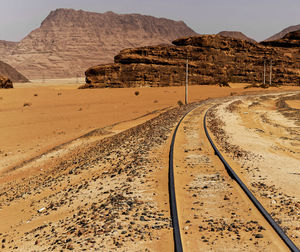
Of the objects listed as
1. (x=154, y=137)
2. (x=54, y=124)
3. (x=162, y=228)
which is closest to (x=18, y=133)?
(x=54, y=124)

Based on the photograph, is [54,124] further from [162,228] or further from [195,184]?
[162,228]

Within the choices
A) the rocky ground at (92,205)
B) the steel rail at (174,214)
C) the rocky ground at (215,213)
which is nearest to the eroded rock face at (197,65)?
the rocky ground at (92,205)

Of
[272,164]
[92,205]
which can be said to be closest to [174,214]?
[92,205]

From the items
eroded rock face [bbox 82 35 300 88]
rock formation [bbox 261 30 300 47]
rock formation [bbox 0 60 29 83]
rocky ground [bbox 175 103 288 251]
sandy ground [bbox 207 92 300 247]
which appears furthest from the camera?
rock formation [bbox 0 60 29 83]

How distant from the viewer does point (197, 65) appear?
224 ft

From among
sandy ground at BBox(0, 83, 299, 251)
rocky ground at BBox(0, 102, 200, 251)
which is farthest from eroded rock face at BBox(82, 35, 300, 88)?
rocky ground at BBox(0, 102, 200, 251)

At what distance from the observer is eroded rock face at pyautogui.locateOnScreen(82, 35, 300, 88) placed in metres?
64.6

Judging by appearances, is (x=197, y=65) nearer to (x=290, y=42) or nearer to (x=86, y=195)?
(x=290, y=42)

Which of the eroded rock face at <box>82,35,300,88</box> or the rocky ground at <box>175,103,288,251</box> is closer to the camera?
the rocky ground at <box>175,103,288,251</box>

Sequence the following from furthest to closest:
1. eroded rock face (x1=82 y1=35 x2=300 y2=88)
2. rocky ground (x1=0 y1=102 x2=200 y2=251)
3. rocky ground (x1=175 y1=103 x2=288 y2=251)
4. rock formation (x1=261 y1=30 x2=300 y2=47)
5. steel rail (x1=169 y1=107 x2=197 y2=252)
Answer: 1. rock formation (x1=261 y1=30 x2=300 y2=47)
2. eroded rock face (x1=82 y1=35 x2=300 y2=88)
3. rocky ground (x1=0 y1=102 x2=200 y2=251)
4. rocky ground (x1=175 y1=103 x2=288 y2=251)
5. steel rail (x1=169 y1=107 x2=197 y2=252)

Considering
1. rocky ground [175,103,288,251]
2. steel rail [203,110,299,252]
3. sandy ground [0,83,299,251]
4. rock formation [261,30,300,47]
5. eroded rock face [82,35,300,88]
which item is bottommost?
sandy ground [0,83,299,251]

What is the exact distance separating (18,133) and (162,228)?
60.3 feet

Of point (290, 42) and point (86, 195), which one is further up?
point (290, 42)

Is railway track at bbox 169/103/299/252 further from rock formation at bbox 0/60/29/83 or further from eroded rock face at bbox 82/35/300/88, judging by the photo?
rock formation at bbox 0/60/29/83
